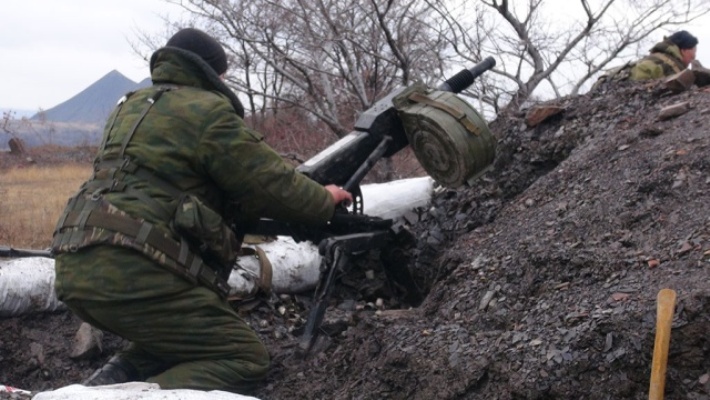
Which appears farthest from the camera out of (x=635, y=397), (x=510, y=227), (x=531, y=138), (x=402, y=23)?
(x=402, y=23)

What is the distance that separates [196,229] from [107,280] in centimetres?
39

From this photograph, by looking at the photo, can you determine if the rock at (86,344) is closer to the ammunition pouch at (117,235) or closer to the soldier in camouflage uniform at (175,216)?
the soldier in camouflage uniform at (175,216)

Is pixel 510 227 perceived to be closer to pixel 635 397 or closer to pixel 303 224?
pixel 303 224

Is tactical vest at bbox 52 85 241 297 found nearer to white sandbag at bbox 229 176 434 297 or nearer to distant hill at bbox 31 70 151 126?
white sandbag at bbox 229 176 434 297

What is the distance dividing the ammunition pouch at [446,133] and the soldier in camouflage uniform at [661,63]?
2017mm

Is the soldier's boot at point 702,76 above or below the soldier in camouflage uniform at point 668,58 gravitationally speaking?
below

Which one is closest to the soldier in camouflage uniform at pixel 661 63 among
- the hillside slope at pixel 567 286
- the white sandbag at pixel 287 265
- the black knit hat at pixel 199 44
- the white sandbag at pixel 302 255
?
the hillside slope at pixel 567 286

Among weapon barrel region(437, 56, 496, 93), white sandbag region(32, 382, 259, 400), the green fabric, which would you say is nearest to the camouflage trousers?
white sandbag region(32, 382, 259, 400)

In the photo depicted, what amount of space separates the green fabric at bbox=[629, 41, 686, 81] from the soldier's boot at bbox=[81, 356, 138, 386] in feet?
13.7

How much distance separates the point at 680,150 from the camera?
14.4 feet

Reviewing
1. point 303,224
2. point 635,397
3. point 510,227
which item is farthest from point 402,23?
point 635,397

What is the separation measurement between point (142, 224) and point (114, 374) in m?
0.77

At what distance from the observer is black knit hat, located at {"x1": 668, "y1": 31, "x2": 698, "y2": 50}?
7.29 meters

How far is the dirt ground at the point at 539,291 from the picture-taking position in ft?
9.89
